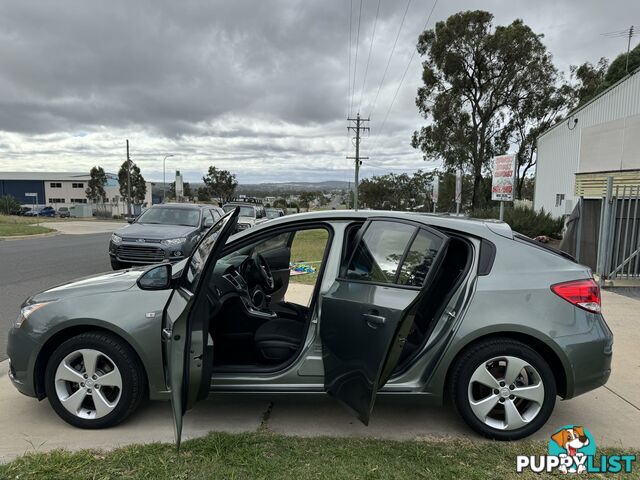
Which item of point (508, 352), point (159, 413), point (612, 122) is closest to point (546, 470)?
point (508, 352)

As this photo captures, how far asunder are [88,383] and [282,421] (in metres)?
1.38

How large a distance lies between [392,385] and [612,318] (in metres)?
4.84

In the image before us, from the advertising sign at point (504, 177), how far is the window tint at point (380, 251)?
29.4 ft

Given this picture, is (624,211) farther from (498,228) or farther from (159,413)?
(159,413)

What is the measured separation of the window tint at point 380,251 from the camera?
286cm

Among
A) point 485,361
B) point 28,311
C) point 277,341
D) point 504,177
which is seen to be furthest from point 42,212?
point 485,361

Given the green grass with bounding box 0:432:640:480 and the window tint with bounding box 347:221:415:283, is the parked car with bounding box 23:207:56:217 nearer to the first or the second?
the green grass with bounding box 0:432:640:480

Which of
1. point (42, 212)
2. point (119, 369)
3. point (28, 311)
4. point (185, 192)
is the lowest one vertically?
point (42, 212)

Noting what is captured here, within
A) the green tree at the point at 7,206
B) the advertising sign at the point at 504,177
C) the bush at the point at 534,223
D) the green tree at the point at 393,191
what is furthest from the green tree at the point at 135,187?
the advertising sign at the point at 504,177

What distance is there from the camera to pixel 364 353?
2.68 meters

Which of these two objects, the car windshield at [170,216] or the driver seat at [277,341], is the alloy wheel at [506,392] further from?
the car windshield at [170,216]

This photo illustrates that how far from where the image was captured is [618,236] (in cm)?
900

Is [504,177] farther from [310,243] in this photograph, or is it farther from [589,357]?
[589,357]

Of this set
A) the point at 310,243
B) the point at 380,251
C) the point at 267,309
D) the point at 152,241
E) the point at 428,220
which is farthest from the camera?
the point at 152,241
